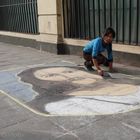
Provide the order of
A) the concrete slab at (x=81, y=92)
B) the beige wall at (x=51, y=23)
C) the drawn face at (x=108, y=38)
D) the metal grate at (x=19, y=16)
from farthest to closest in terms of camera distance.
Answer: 1. the metal grate at (x=19, y=16)
2. the beige wall at (x=51, y=23)
3. the drawn face at (x=108, y=38)
4. the concrete slab at (x=81, y=92)

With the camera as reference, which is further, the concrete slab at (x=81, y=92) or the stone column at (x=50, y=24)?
the stone column at (x=50, y=24)

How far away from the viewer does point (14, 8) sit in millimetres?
13875

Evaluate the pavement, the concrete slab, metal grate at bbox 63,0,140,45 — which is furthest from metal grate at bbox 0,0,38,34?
the concrete slab

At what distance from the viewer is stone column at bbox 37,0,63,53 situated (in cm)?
987

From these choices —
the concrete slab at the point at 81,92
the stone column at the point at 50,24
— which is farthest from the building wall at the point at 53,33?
the concrete slab at the point at 81,92

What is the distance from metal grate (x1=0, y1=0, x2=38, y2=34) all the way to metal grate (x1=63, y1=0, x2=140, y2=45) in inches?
100

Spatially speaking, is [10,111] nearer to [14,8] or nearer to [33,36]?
[33,36]

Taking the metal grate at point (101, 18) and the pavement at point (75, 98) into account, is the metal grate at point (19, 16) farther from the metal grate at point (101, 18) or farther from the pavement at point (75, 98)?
the pavement at point (75, 98)

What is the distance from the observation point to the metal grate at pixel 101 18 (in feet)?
24.5

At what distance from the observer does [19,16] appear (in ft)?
44.0

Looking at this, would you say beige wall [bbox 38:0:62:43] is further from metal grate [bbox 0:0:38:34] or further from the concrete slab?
the concrete slab

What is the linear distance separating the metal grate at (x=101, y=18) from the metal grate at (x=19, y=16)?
8.35ft

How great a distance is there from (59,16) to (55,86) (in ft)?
14.0

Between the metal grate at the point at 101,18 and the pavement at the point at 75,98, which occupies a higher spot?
the metal grate at the point at 101,18
